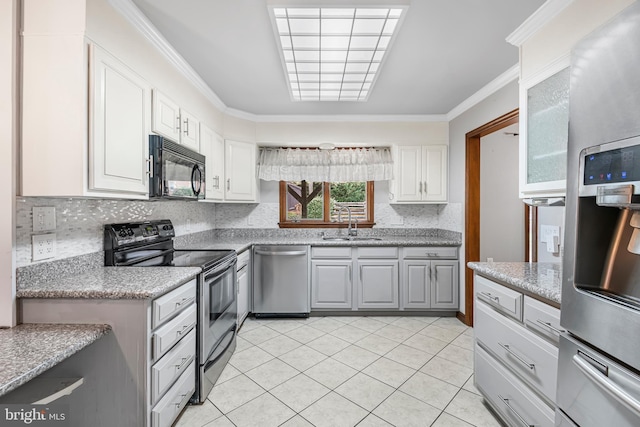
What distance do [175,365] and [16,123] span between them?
4.58 ft

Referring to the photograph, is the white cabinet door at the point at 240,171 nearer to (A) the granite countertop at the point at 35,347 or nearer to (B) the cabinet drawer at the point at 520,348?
(A) the granite countertop at the point at 35,347

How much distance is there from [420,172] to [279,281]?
219 cm

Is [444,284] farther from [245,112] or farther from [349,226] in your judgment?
[245,112]

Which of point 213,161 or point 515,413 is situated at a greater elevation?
point 213,161

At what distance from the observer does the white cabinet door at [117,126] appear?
4.48 feet

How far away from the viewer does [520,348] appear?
1.47 meters

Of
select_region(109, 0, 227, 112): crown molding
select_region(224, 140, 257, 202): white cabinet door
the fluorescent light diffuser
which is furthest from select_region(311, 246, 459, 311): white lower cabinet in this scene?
select_region(109, 0, 227, 112): crown molding

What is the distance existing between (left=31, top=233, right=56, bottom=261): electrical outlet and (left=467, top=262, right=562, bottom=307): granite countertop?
245 cm

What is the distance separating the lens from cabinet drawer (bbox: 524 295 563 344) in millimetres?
1267

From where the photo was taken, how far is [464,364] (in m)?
2.31

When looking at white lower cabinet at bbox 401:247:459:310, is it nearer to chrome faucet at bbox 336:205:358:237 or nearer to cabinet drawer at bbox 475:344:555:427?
chrome faucet at bbox 336:205:358:237

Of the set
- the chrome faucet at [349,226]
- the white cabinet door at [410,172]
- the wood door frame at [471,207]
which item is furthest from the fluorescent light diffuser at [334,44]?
the chrome faucet at [349,226]

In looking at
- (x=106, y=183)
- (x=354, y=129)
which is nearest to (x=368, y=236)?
(x=354, y=129)

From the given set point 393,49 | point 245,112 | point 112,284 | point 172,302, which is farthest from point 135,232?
point 393,49
